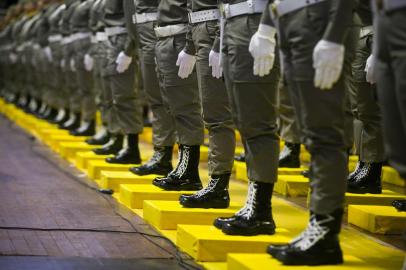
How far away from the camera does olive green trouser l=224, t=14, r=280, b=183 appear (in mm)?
3949

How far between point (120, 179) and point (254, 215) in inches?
82.1

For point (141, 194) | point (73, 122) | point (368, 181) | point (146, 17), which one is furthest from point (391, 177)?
point (73, 122)

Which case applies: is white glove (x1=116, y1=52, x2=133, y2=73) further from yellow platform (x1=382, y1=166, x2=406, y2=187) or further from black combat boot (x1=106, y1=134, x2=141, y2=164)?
yellow platform (x1=382, y1=166, x2=406, y2=187)

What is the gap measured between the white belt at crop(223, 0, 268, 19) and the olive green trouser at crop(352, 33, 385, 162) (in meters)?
1.21

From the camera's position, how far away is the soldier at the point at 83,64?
27.6ft

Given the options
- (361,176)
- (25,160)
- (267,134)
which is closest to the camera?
(267,134)

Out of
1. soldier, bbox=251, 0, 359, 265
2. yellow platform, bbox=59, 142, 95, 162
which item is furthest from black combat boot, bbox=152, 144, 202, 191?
yellow platform, bbox=59, 142, 95, 162

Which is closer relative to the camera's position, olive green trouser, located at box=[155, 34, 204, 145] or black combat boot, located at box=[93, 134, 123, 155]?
olive green trouser, located at box=[155, 34, 204, 145]

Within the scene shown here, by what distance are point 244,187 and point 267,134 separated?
224cm

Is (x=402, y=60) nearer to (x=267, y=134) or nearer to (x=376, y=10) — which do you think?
(x=376, y=10)

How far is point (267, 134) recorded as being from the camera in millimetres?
3984

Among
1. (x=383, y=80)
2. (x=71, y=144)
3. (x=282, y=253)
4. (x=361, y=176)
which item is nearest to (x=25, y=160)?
(x=71, y=144)

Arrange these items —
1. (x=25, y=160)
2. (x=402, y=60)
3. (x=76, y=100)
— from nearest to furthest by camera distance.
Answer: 1. (x=402, y=60)
2. (x=25, y=160)
3. (x=76, y=100)

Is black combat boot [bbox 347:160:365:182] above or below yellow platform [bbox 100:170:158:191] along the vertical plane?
above
